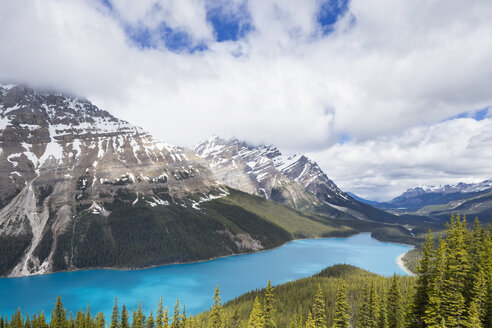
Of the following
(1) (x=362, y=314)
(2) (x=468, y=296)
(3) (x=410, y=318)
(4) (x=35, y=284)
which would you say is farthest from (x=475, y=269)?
(4) (x=35, y=284)

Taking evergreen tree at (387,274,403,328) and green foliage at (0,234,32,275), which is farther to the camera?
green foliage at (0,234,32,275)

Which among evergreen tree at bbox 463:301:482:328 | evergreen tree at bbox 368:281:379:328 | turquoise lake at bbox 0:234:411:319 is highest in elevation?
evergreen tree at bbox 463:301:482:328

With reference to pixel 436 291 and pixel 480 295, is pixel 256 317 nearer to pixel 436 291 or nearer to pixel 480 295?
pixel 436 291

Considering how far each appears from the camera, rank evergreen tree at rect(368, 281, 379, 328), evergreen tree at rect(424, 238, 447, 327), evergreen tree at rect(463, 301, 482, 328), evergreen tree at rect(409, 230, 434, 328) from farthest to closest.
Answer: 1. evergreen tree at rect(368, 281, 379, 328)
2. evergreen tree at rect(409, 230, 434, 328)
3. evergreen tree at rect(424, 238, 447, 327)
4. evergreen tree at rect(463, 301, 482, 328)

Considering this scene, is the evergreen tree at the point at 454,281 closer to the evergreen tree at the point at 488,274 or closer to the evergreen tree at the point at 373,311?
the evergreen tree at the point at 488,274

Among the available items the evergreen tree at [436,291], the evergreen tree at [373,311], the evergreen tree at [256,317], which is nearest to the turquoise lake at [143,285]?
the evergreen tree at [256,317]

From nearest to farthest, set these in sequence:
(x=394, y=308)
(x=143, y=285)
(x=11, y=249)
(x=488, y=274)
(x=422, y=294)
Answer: (x=422, y=294) < (x=488, y=274) < (x=394, y=308) < (x=143, y=285) < (x=11, y=249)

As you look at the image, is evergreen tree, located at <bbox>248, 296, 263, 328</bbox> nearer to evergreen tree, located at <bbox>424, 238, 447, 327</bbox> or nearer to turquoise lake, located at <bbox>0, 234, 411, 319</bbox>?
evergreen tree, located at <bbox>424, 238, 447, 327</bbox>

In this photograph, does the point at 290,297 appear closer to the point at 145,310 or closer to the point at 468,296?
the point at 145,310

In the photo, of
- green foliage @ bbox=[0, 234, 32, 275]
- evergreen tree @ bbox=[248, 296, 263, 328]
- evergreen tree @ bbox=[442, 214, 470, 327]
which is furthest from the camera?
green foliage @ bbox=[0, 234, 32, 275]

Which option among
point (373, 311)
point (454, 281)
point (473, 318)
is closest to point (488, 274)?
point (454, 281)

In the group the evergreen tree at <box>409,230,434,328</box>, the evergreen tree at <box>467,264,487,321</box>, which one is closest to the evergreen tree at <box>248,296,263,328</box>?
the evergreen tree at <box>409,230,434,328</box>
